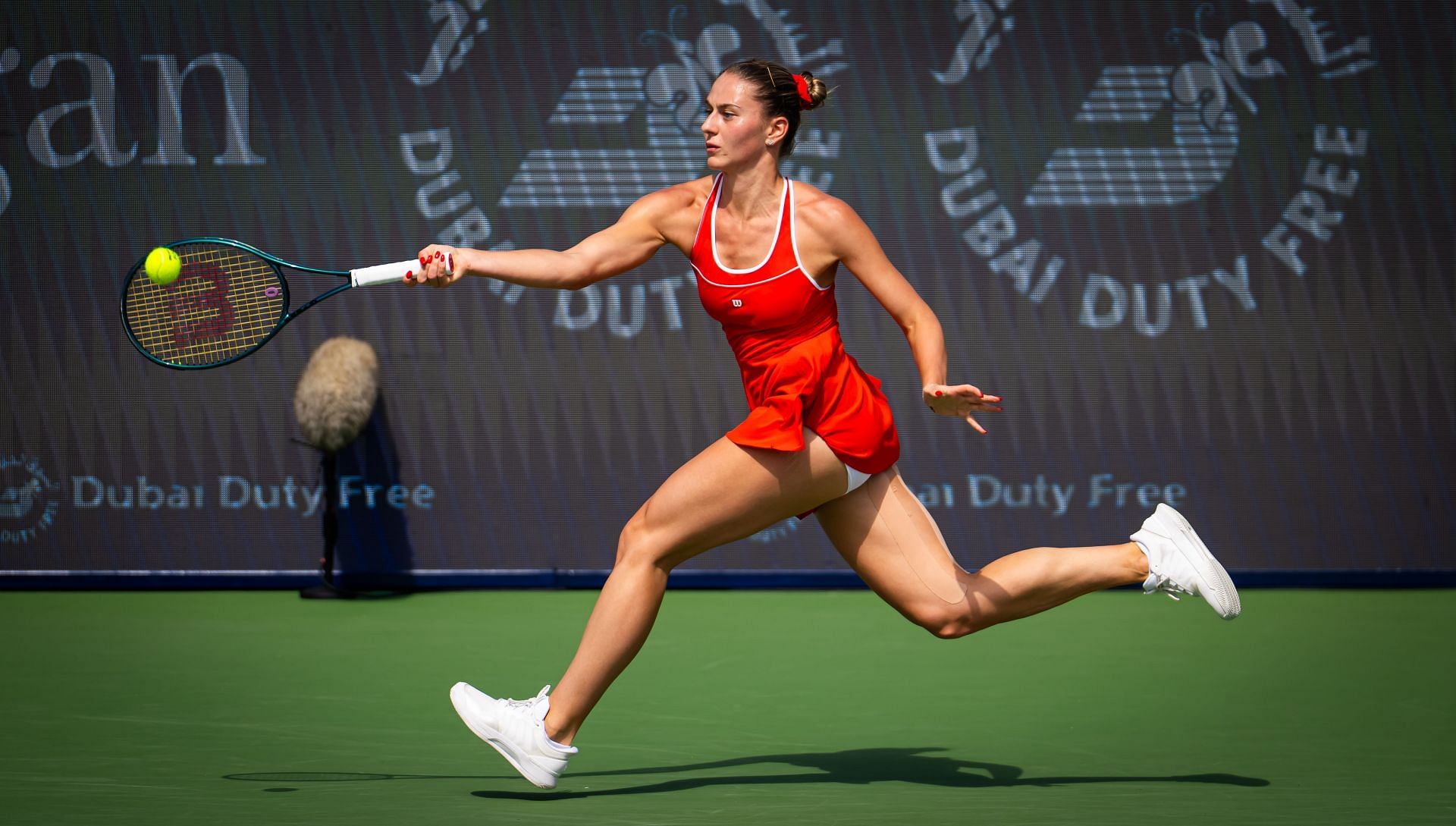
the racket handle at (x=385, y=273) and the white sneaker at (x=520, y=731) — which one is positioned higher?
the racket handle at (x=385, y=273)

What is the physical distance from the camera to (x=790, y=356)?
3.80 m

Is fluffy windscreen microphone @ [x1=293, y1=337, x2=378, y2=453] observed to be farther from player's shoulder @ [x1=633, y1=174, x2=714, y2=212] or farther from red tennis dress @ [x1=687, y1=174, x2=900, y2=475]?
red tennis dress @ [x1=687, y1=174, x2=900, y2=475]

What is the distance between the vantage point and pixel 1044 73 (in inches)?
281

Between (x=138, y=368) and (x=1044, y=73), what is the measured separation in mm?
3915

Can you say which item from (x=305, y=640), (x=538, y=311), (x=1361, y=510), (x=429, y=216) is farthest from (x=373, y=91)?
(x=1361, y=510)

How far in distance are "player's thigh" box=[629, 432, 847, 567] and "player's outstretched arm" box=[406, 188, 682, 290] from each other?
477mm

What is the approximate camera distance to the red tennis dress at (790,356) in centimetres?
376

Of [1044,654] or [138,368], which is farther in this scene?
[138,368]

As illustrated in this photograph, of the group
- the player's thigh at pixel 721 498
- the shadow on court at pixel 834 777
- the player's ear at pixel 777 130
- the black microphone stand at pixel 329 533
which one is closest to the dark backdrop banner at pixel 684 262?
the black microphone stand at pixel 329 533

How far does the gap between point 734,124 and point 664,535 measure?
899 millimetres

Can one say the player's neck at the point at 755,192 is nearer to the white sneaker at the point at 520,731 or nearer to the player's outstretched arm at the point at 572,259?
the player's outstretched arm at the point at 572,259

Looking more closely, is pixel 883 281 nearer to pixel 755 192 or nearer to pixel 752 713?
pixel 755 192

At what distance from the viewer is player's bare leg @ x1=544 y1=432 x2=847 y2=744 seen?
12.0 feet

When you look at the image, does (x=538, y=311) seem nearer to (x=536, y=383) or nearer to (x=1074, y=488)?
(x=536, y=383)
